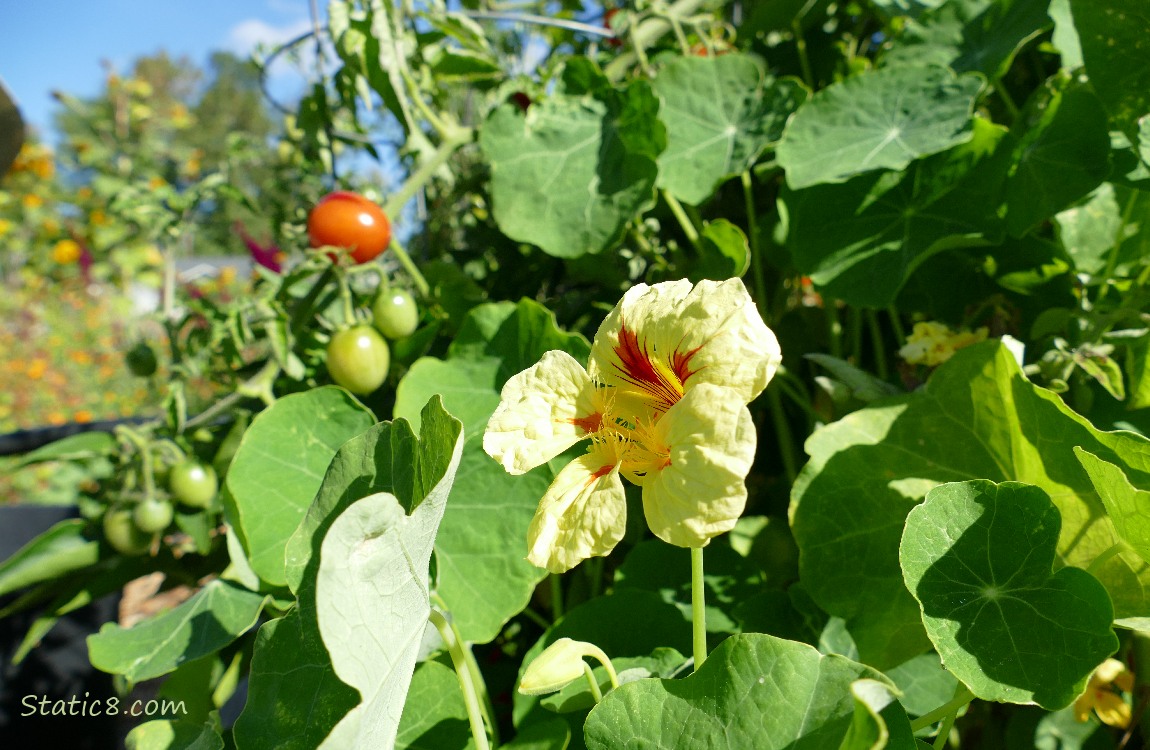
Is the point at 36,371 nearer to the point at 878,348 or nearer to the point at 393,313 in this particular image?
the point at 393,313

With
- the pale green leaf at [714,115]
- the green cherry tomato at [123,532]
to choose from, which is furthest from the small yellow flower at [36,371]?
the pale green leaf at [714,115]

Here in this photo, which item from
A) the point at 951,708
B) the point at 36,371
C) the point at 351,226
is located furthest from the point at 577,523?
the point at 36,371

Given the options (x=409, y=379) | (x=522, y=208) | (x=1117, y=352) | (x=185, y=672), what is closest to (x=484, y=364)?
(x=409, y=379)

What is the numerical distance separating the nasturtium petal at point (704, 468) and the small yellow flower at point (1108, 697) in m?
0.47

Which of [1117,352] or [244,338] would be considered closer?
[1117,352]

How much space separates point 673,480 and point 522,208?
0.48 m

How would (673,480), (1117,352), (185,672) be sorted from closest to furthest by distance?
(673,480)
(1117,352)
(185,672)

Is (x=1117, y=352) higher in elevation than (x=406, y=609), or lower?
lower

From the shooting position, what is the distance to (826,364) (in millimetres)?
612

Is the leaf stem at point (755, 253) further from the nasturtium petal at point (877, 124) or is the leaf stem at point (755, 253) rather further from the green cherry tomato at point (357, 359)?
the green cherry tomato at point (357, 359)

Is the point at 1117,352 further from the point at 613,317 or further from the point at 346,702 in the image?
the point at 346,702

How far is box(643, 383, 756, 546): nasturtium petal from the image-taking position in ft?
1.03

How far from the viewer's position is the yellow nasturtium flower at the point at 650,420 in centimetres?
32

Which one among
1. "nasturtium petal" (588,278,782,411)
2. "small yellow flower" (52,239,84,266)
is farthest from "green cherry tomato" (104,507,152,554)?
"small yellow flower" (52,239,84,266)
